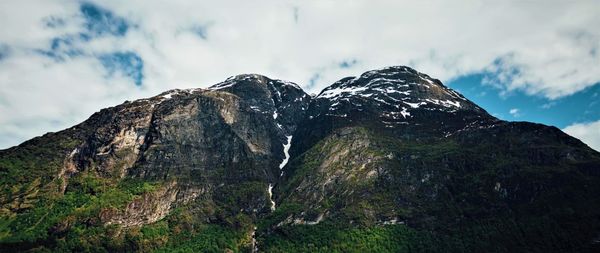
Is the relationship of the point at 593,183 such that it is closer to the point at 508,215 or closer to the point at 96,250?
the point at 508,215

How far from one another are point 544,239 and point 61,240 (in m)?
199

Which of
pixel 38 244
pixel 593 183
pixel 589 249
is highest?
pixel 593 183

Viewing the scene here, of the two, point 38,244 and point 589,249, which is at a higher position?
point 38,244

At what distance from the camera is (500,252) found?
18338 cm

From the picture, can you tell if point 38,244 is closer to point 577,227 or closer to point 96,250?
point 96,250

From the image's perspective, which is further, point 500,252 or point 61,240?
point 61,240

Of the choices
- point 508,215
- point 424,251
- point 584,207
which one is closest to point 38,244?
point 424,251

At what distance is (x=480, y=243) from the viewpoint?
188m

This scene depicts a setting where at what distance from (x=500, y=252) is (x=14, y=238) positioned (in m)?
201

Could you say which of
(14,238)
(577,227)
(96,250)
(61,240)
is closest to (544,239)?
(577,227)

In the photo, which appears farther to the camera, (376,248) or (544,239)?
(376,248)

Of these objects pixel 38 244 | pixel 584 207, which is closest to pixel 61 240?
pixel 38 244

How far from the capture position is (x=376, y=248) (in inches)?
7771

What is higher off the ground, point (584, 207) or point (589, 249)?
point (584, 207)
